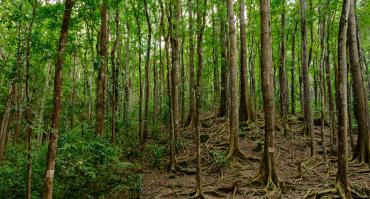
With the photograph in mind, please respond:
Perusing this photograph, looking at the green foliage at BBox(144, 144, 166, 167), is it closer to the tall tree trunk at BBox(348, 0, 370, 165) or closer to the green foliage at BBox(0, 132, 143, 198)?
the green foliage at BBox(0, 132, 143, 198)

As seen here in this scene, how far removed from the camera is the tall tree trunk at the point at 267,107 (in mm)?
9047

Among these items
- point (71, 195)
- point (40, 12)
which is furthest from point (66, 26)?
point (71, 195)

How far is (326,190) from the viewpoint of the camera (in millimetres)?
7980

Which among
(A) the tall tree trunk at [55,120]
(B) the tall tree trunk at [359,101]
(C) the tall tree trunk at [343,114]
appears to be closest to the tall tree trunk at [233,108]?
(B) the tall tree trunk at [359,101]

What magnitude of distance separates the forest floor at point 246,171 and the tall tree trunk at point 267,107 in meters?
0.40

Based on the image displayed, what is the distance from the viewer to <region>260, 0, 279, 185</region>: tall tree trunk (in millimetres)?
9047

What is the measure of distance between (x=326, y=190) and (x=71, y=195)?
22.1ft

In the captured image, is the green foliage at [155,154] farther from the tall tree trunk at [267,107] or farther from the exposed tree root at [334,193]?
the exposed tree root at [334,193]

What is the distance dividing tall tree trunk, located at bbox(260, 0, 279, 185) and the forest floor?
15.7 inches

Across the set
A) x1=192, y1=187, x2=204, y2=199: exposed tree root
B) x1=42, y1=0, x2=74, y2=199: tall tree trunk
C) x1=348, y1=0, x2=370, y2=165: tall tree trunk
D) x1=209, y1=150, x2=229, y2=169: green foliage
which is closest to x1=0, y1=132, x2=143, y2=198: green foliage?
x1=42, y1=0, x2=74, y2=199: tall tree trunk

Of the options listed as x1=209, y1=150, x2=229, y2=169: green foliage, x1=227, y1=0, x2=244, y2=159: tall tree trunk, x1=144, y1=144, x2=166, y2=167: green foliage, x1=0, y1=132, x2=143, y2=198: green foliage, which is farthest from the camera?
x1=144, y1=144, x2=166, y2=167: green foliage

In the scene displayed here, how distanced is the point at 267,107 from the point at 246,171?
2.86 metres

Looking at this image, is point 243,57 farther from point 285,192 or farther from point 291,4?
Result: point 285,192

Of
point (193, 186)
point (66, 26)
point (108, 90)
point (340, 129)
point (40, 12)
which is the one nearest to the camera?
point (66, 26)
